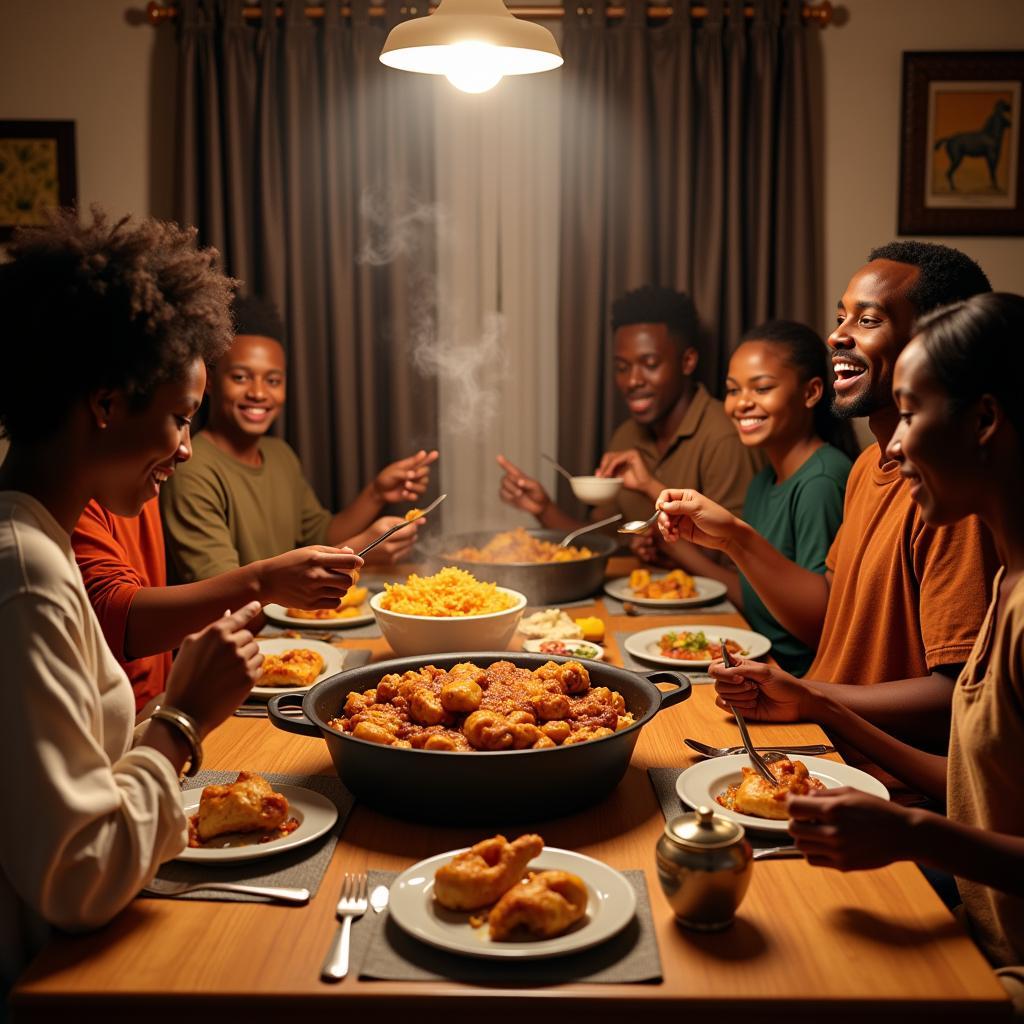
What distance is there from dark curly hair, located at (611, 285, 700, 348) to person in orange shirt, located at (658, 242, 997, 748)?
1546mm

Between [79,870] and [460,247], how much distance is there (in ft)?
10.8

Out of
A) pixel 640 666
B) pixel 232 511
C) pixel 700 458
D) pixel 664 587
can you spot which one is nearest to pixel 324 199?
pixel 232 511

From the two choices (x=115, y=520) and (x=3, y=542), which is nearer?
(x=3, y=542)

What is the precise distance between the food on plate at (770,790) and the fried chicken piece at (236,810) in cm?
61

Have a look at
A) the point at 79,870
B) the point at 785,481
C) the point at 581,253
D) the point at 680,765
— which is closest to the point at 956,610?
the point at 680,765

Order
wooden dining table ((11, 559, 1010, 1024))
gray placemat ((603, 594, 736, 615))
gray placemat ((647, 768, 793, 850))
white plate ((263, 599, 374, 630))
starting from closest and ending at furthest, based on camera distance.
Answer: wooden dining table ((11, 559, 1010, 1024)) < gray placemat ((647, 768, 793, 850)) < white plate ((263, 599, 374, 630)) < gray placemat ((603, 594, 736, 615))

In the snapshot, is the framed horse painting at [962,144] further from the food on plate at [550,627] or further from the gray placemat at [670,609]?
the food on plate at [550,627]

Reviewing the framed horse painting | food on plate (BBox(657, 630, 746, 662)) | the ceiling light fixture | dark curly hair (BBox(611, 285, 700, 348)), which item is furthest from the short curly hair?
the framed horse painting

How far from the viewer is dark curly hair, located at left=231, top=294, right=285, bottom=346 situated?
142 inches

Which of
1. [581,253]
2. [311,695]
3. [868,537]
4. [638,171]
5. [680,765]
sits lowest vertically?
[680,765]

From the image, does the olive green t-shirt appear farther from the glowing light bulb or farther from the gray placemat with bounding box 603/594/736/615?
the glowing light bulb

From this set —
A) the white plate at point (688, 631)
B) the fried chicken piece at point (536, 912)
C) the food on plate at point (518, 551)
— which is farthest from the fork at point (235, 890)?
the food on plate at point (518, 551)

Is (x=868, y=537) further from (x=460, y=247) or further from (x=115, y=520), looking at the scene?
(x=460, y=247)

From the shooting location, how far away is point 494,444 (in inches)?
167
